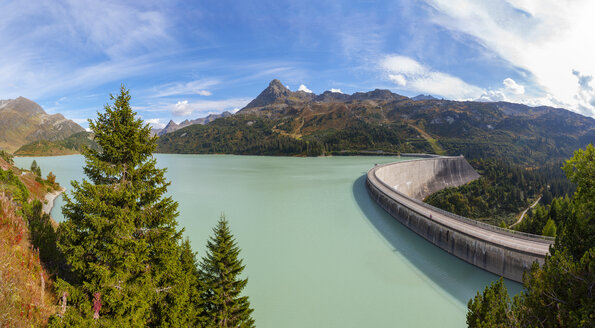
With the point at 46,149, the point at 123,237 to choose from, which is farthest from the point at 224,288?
the point at 46,149

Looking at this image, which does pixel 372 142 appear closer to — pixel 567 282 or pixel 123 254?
pixel 567 282

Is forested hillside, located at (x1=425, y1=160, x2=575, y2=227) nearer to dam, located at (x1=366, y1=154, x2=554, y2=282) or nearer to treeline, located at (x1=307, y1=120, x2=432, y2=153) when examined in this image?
dam, located at (x1=366, y1=154, x2=554, y2=282)

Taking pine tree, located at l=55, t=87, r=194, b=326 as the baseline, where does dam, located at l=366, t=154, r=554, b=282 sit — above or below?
below

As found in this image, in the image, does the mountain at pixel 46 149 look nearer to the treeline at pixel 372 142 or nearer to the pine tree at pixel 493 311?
the treeline at pixel 372 142

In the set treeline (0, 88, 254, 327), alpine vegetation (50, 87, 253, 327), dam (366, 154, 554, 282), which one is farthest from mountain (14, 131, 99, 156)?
alpine vegetation (50, 87, 253, 327)

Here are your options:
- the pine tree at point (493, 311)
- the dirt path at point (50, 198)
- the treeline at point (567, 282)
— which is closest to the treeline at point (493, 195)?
the treeline at point (567, 282)

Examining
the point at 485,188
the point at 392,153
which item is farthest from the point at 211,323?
the point at 392,153
